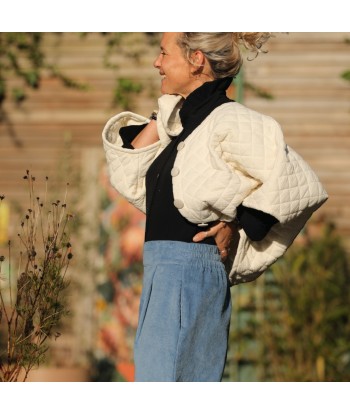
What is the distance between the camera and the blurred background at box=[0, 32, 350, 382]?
683 centimetres

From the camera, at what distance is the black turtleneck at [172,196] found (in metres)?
3.15

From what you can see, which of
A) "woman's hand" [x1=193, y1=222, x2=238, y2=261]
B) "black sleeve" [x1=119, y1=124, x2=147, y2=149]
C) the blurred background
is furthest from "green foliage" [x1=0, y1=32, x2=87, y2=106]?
"woman's hand" [x1=193, y1=222, x2=238, y2=261]

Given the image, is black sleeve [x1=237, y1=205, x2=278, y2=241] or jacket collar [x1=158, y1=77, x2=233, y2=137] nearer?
black sleeve [x1=237, y1=205, x2=278, y2=241]

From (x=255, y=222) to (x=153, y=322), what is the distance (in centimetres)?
47

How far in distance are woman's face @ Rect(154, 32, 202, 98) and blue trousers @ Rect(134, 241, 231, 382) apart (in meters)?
0.55

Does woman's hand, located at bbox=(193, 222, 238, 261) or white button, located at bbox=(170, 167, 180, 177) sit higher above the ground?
white button, located at bbox=(170, 167, 180, 177)

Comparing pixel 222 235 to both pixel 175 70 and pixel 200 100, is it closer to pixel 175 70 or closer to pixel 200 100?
pixel 200 100

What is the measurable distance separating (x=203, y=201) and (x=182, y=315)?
1.23 feet

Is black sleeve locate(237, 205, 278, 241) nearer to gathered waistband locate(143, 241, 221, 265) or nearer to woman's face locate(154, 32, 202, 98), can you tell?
gathered waistband locate(143, 241, 221, 265)

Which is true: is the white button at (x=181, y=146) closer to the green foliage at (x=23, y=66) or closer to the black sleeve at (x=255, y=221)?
the black sleeve at (x=255, y=221)

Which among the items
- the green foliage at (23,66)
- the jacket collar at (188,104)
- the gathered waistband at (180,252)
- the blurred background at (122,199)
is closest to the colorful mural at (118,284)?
the blurred background at (122,199)
